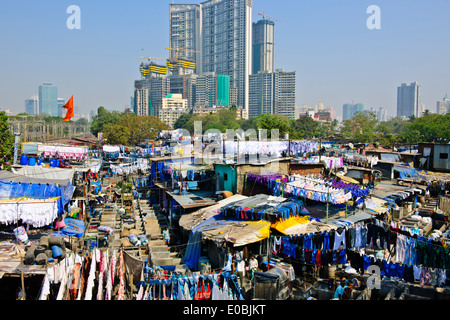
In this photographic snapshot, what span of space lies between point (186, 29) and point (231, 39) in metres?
39.4

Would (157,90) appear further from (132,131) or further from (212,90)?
(132,131)

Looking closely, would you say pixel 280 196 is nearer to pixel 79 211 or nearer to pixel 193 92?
pixel 79 211

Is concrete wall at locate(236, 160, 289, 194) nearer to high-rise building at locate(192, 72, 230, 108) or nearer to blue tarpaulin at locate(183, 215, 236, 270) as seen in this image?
blue tarpaulin at locate(183, 215, 236, 270)

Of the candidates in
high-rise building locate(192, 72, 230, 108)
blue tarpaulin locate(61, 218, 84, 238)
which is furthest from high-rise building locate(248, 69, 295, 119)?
blue tarpaulin locate(61, 218, 84, 238)

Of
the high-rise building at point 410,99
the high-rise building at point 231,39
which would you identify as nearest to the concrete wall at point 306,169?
the high-rise building at point 231,39

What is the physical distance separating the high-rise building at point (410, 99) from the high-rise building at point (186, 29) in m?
113

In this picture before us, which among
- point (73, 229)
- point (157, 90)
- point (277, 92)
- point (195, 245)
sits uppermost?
point (157, 90)

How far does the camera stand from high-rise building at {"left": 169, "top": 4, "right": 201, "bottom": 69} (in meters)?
182

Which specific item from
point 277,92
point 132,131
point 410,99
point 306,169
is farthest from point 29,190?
point 410,99

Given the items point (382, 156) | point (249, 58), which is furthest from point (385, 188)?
point (249, 58)

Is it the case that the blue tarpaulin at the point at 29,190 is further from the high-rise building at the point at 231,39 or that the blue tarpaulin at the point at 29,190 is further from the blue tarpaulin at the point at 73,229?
the high-rise building at the point at 231,39

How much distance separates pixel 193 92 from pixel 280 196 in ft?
495

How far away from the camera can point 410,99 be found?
194875mm

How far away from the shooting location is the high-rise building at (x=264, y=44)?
175375mm
